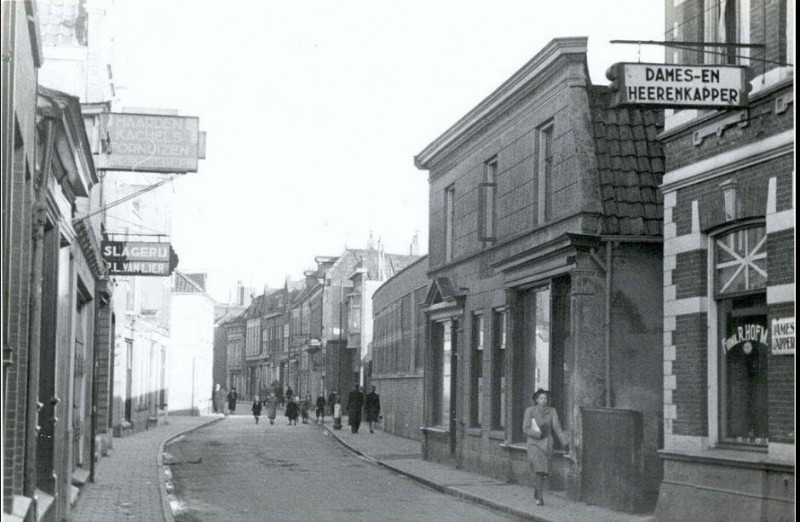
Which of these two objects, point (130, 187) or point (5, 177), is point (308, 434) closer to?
point (130, 187)

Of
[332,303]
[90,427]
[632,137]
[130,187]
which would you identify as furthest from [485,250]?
[332,303]

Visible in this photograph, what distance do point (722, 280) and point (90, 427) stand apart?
11.2m

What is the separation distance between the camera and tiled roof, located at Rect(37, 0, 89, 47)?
22656 mm

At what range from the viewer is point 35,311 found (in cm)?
997

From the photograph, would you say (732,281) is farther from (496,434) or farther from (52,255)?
(496,434)

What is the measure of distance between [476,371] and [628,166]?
686 cm

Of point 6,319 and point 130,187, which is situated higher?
point 130,187

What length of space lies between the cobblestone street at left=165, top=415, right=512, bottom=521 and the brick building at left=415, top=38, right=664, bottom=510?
6.40ft

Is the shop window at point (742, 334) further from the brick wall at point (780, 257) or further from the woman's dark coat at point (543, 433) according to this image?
the woman's dark coat at point (543, 433)

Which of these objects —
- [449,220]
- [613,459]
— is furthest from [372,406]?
[613,459]

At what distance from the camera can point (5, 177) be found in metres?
7.82

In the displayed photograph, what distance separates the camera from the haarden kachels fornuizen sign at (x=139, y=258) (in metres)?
18.9

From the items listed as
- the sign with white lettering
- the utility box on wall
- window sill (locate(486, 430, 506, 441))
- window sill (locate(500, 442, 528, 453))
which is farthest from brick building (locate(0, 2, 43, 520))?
window sill (locate(486, 430, 506, 441))

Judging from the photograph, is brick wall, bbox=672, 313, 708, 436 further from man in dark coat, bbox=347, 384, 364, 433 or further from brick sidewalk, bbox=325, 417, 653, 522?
man in dark coat, bbox=347, 384, 364, 433
